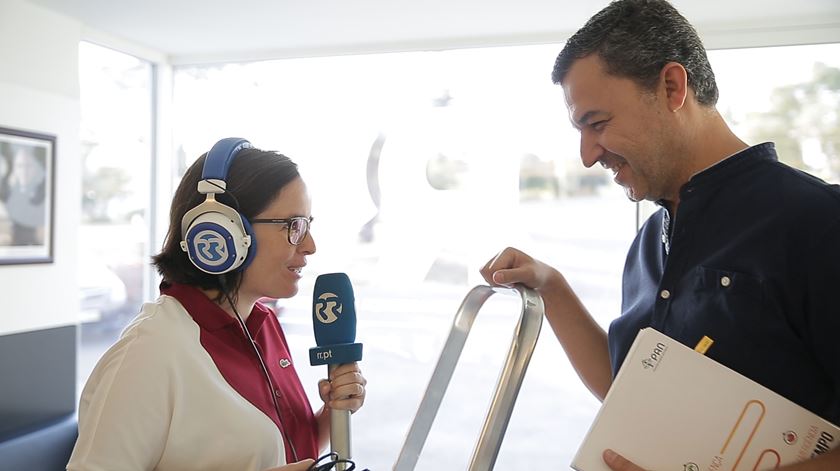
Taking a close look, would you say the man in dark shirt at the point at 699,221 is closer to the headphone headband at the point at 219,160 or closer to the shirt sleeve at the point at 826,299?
the shirt sleeve at the point at 826,299

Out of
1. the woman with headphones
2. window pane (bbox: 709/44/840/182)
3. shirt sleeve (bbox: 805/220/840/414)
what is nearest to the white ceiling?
window pane (bbox: 709/44/840/182)

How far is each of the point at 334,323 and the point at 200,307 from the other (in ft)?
0.88

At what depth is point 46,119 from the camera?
313cm

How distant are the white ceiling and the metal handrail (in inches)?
74.8

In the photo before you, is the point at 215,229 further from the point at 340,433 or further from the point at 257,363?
the point at 340,433

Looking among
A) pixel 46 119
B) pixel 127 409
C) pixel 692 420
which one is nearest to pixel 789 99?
pixel 692 420

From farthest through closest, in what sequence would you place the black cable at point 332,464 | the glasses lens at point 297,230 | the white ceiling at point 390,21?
the white ceiling at point 390,21 < the glasses lens at point 297,230 < the black cable at point 332,464

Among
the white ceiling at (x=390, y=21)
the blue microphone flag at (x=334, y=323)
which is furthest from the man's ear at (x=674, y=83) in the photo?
the white ceiling at (x=390, y=21)

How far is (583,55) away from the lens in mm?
1338

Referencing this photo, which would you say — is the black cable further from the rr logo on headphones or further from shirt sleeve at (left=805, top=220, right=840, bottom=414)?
shirt sleeve at (left=805, top=220, right=840, bottom=414)

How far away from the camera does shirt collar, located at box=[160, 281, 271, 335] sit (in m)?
1.35

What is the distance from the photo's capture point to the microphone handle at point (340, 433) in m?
1.20

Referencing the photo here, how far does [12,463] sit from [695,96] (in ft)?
8.85

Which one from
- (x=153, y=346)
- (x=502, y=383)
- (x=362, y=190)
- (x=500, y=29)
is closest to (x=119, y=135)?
(x=362, y=190)
